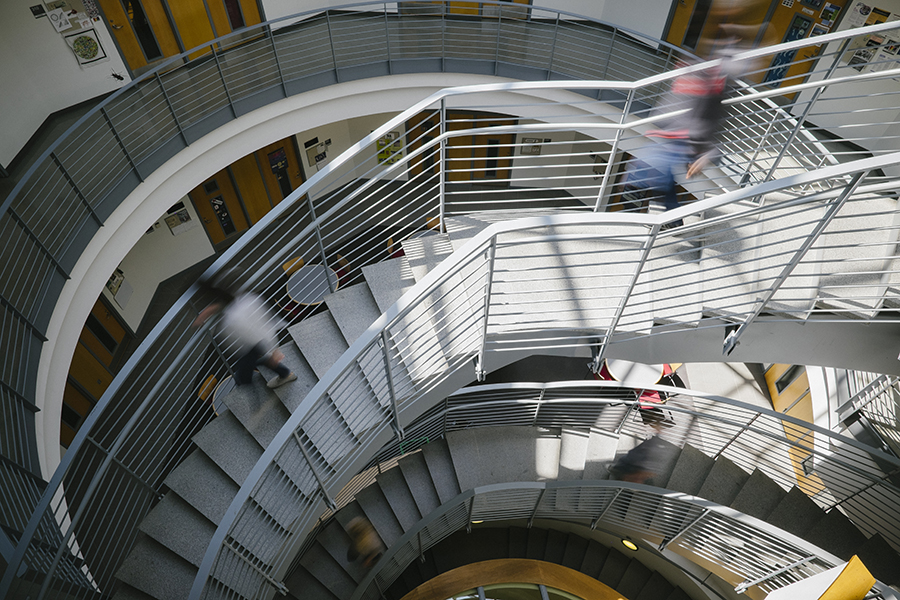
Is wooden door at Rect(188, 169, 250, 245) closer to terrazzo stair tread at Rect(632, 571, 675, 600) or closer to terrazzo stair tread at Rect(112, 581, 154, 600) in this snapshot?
terrazzo stair tread at Rect(112, 581, 154, 600)

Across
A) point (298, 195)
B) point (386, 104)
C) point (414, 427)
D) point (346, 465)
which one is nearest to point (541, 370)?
point (414, 427)

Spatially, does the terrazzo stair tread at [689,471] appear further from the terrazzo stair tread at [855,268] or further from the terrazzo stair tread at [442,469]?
the terrazzo stair tread at [855,268]

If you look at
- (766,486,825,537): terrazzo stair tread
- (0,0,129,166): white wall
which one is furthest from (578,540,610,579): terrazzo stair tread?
(0,0,129,166): white wall

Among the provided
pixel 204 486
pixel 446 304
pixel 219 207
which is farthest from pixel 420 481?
pixel 219 207

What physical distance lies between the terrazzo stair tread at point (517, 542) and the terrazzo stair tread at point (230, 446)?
13.6ft

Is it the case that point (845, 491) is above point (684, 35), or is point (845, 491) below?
below

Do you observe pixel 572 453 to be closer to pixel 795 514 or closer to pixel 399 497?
pixel 399 497

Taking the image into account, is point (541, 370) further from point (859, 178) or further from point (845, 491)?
point (859, 178)

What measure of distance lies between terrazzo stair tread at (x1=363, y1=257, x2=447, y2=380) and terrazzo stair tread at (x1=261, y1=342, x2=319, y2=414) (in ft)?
2.20

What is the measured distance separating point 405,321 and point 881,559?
14.7ft

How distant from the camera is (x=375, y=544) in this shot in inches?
201

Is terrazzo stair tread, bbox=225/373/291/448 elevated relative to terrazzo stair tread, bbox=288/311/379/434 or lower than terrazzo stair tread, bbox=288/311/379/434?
lower

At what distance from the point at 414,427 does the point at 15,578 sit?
9.47ft

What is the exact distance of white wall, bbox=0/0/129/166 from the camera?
5535 mm
